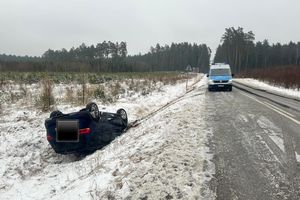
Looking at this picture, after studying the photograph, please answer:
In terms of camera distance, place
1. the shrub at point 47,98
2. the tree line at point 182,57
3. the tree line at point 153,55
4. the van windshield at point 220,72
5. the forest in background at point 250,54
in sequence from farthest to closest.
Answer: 1. the tree line at point 182,57
2. the tree line at point 153,55
3. the forest in background at point 250,54
4. the van windshield at point 220,72
5. the shrub at point 47,98

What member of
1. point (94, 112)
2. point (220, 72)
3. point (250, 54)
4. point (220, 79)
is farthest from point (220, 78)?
point (250, 54)

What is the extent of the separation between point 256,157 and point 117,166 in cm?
264

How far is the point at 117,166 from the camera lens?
6402 millimetres

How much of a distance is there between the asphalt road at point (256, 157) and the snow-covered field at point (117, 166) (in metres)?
0.30

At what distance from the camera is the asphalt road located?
5008mm

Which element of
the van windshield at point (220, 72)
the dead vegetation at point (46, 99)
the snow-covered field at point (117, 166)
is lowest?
the snow-covered field at point (117, 166)

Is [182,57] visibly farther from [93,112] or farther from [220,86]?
[93,112]

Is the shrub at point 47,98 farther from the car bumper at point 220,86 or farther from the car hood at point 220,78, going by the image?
the car hood at point 220,78

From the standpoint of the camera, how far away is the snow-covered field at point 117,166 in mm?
5203

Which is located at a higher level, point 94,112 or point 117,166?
point 94,112

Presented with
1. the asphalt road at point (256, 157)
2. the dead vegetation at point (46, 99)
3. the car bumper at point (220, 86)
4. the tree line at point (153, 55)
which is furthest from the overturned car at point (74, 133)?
the tree line at point (153, 55)

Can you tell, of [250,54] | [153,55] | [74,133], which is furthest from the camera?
[153,55]

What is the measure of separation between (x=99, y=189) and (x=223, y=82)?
2213 centimetres

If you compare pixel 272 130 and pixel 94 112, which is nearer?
pixel 272 130
